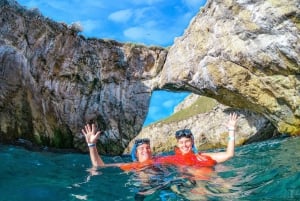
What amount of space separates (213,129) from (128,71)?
12.9 m

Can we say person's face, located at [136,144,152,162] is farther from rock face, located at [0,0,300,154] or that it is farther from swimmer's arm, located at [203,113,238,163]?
rock face, located at [0,0,300,154]

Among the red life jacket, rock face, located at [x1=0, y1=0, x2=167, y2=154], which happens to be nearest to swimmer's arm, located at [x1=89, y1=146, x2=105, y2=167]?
the red life jacket

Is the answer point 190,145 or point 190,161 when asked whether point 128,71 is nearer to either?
point 190,145

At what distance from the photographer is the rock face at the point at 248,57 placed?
2111cm

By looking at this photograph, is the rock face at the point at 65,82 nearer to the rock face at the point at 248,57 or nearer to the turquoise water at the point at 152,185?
the rock face at the point at 248,57

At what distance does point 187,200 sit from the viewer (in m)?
7.91

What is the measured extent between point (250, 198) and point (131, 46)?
85.7ft

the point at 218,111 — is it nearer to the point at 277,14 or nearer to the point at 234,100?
the point at 234,100

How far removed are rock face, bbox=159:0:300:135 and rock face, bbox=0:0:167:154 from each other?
5666 mm

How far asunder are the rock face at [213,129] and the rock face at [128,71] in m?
9.42

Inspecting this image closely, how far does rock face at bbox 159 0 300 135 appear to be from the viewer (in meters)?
21.1

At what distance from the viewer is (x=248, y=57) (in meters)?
23.1

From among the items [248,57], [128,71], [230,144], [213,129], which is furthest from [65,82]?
[230,144]

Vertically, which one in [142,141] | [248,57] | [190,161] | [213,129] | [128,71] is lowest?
[190,161]
